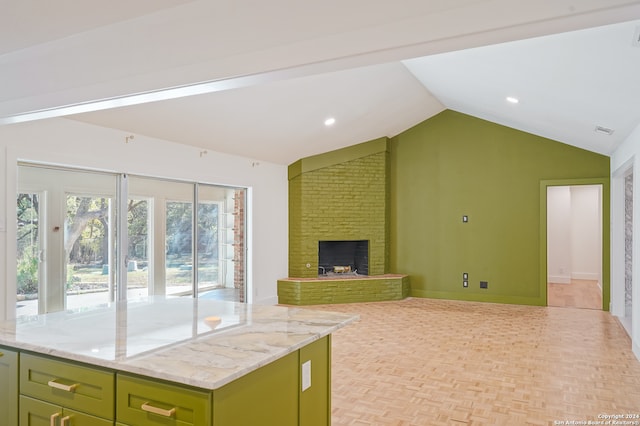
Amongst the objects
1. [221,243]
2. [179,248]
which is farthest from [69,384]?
[221,243]

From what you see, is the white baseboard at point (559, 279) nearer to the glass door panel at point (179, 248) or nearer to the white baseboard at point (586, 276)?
the white baseboard at point (586, 276)

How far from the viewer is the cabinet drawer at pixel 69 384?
1.73 m

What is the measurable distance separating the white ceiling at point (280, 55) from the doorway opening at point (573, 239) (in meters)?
4.46

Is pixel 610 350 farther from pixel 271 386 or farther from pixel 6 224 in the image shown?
pixel 6 224

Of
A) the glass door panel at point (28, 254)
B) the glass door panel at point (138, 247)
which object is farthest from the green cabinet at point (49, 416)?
the glass door panel at point (138, 247)

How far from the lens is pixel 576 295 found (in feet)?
26.5

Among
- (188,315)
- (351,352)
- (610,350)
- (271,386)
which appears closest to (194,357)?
(271,386)

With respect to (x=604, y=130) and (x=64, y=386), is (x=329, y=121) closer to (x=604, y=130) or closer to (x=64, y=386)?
(x=604, y=130)

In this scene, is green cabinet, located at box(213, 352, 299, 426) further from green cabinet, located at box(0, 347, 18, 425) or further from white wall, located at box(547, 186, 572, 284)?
white wall, located at box(547, 186, 572, 284)

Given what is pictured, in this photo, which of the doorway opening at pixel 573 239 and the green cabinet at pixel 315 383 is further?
the doorway opening at pixel 573 239

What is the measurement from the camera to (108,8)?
7.66ft

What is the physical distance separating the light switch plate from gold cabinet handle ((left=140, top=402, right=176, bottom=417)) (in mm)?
679

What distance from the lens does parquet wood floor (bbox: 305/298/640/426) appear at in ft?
10.6

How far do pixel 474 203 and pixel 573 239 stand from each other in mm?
3743
